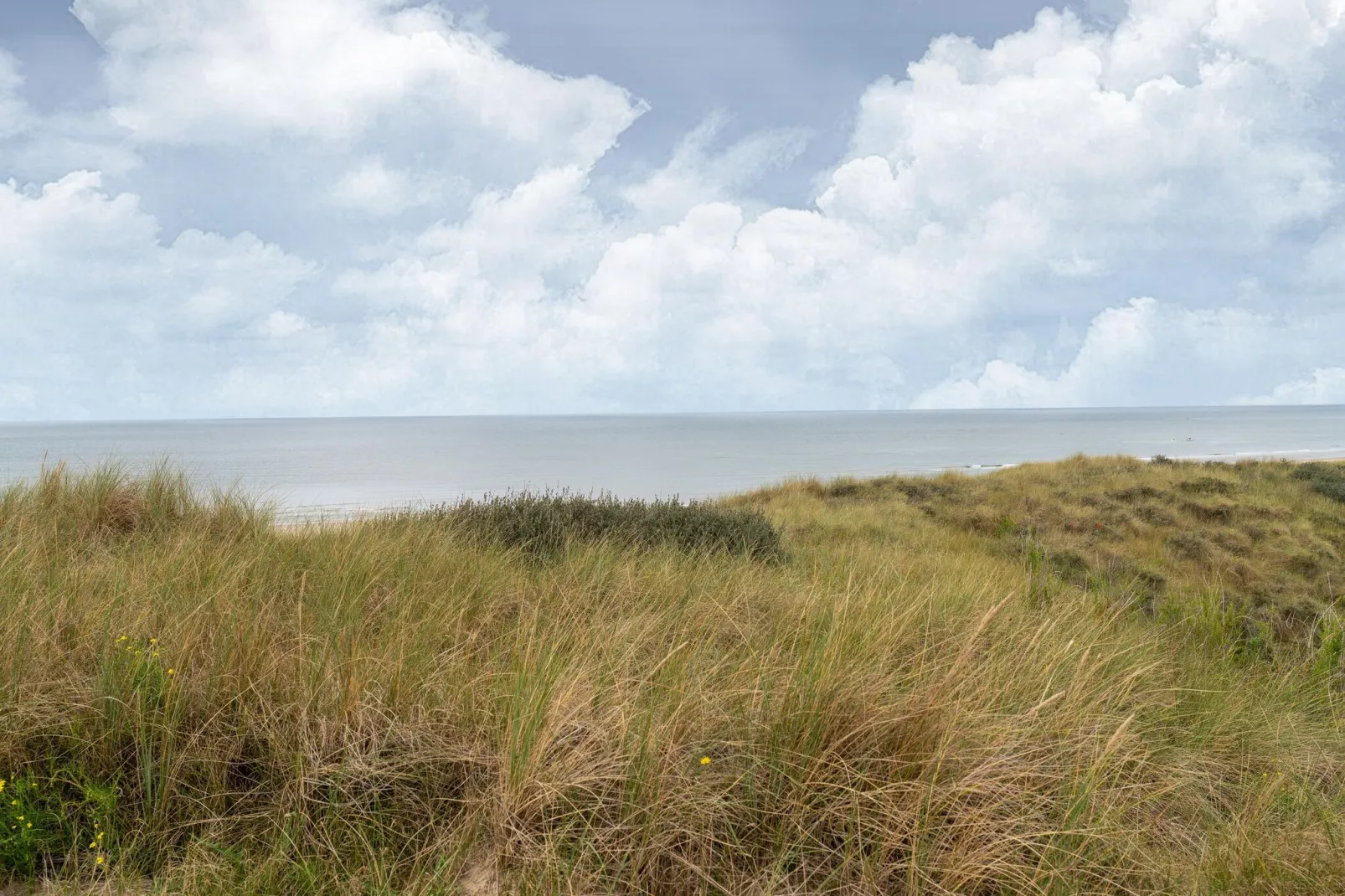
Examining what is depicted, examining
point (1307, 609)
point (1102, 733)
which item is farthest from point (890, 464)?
point (1102, 733)

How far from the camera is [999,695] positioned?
3.61 metres

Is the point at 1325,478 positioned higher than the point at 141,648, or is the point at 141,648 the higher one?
the point at 141,648

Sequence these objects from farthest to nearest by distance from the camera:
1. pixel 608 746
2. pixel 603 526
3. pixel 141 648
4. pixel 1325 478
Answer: pixel 1325 478
pixel 603 526
pixel 141 648
pixel 608 746

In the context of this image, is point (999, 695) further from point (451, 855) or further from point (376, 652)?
point (376, 652)

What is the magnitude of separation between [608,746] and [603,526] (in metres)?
5.83

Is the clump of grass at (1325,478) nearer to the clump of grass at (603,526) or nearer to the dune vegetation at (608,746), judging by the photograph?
the clump of grass at (603,526)

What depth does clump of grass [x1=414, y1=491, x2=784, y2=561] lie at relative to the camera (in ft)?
25.9

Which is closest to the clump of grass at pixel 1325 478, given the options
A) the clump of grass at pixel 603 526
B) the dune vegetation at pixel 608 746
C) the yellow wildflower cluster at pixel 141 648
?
the clump of grass at pixel 603 526

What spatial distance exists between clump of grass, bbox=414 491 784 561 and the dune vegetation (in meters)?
2.44

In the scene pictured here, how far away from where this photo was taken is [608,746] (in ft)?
9.55

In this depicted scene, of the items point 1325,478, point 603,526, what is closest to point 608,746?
point 603,526

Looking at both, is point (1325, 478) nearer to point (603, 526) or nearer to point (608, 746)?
point (603, 526)

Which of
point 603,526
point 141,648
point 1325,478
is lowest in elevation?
point 1325,478

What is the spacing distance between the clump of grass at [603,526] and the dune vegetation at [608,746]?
244 centimetres
